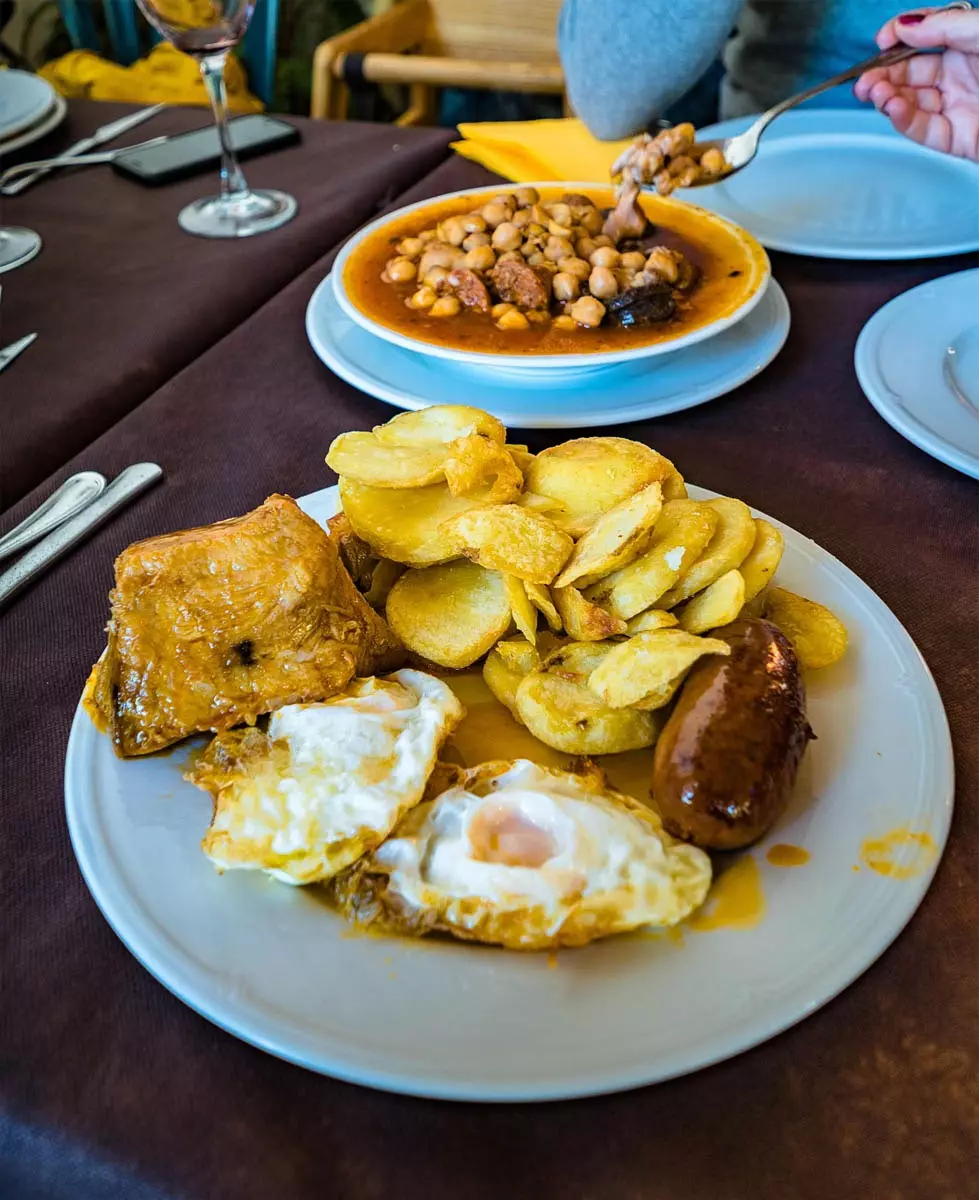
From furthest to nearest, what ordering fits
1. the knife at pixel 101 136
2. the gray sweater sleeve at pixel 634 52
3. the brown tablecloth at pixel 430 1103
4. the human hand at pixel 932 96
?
1. the knife at pixel 101 136
2. the human hand at pixel 932 96
3. the gray sweater sleeve at pixel 634 52
4. the brown tablecloth at pixel 430 1103

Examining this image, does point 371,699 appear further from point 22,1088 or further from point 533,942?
point 22,1088

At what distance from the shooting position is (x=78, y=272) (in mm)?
1853

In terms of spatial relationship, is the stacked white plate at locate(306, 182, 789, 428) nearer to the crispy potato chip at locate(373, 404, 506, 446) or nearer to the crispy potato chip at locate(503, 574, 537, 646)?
the crispy potato chip at locate(373, 404, 506, 446)

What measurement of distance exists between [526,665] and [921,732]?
1.19 ft

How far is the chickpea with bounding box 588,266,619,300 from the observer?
142 centimetres

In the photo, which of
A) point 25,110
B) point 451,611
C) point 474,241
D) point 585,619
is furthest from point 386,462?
point 25,110

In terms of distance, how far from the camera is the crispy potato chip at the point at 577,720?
82 centimetres

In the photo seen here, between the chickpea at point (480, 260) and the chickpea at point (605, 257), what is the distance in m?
0.16

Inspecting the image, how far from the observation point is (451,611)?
0.94m

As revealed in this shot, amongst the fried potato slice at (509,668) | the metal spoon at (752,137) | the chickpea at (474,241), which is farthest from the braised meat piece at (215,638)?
the metal spoon at (752,137)

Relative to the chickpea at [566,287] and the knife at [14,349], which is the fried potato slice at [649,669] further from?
the knife at [14,349]

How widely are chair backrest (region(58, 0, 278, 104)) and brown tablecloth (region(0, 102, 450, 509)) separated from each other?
1.82m

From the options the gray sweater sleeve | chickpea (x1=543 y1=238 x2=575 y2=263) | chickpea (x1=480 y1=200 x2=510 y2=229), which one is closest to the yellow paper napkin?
the gray sweater sleeve

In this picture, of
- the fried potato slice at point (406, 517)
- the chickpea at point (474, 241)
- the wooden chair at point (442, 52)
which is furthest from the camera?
the wooden chair at point (442, 52)
